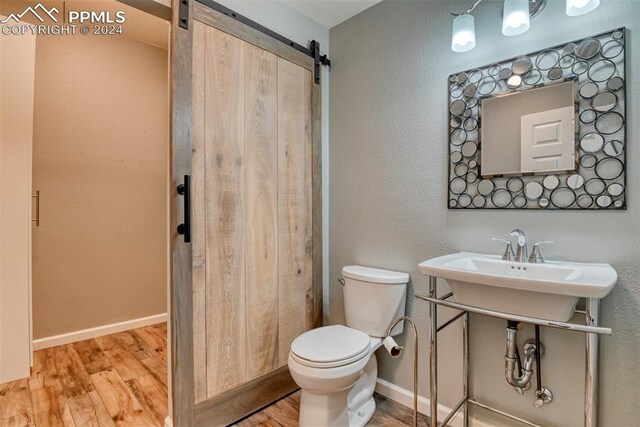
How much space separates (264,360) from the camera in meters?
1.77

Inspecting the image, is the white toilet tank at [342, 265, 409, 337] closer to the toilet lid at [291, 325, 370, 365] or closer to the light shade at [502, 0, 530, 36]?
the toilet lid at [291, 325, 370, 365]

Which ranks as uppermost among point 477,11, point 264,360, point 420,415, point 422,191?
point 477,11

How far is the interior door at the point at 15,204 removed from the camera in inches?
72.9

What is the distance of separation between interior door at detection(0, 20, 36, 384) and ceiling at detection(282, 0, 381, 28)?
1.70 meters

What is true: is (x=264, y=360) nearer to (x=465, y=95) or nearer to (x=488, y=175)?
(x=488, y=175)

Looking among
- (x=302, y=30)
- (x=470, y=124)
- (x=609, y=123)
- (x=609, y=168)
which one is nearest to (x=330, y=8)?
(x=302, y=30)

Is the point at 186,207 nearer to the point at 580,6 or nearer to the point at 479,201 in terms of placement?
the point at 479,201

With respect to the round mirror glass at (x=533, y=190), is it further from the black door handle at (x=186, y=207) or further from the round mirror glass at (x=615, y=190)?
the black door handle at (x=186, y=207)

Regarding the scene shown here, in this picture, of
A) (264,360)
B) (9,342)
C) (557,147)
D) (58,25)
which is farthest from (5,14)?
(557,147)

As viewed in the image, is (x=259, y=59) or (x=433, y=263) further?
(x=259, y=59)

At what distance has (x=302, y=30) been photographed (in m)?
2.00

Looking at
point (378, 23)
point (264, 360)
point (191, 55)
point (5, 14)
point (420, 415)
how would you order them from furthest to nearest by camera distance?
1. point (5, 14)
2. point (378, 23)
3. point (264, 360)
4. point (420, 415)
5. point (191, 55)

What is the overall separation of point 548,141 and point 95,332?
3372 millimetres

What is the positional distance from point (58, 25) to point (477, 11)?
2885mm
